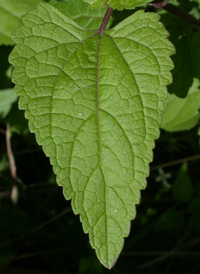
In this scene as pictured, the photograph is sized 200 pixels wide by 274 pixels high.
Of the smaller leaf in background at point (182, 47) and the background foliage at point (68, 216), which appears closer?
the smaller leaf in background at point (182, 47)

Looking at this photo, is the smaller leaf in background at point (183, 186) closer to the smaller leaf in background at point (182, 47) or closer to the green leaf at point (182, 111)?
the green leaf at point (182, 111)

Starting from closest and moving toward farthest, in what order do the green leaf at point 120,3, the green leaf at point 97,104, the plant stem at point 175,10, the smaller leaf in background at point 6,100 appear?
the green leaf at point 97,104 → the green leaf at point 120,3 → the plant stem at point 175,10 → the smaller leaf in background at point 6,100

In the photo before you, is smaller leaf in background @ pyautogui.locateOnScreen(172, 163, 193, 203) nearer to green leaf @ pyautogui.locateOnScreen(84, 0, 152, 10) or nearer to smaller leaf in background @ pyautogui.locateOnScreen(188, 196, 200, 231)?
smaller leaf in background @ pyautogui.locateOnScreen(188, 196, 200, 231)

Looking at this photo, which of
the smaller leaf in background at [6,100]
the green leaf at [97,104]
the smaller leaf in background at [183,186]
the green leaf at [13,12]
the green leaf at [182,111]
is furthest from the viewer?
the smaller leaf in background at [183,186]

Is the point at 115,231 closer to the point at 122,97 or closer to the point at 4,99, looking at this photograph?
the point at 122,97

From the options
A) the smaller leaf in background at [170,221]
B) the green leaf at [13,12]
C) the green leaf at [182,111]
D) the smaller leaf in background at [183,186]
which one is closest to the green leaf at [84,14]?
the green leaf at [13,12]

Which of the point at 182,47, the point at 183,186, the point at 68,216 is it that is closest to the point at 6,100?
the point at 68,216

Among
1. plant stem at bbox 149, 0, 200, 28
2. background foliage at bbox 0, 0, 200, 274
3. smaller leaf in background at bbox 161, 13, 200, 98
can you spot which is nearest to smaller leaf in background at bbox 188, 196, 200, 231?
background foliage at bbox 0, 0, 200, 274
